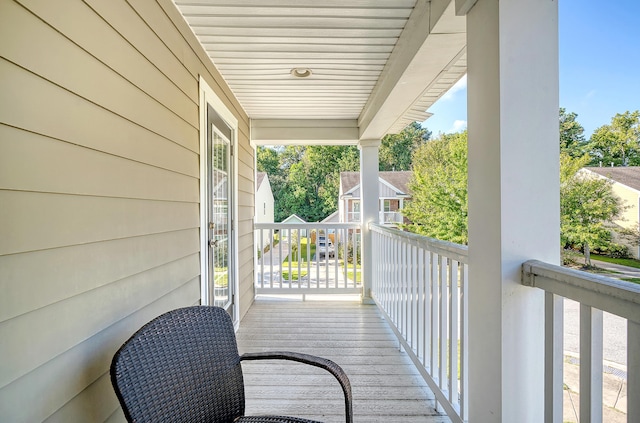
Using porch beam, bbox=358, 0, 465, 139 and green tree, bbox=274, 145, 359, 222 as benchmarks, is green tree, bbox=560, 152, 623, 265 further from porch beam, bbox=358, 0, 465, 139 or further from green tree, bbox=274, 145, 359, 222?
green tree, bbox=274, 145, 359, 222

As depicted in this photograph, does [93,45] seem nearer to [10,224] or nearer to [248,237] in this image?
[10,224]

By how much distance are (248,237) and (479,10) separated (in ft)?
11.5

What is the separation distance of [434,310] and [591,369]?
1117mm

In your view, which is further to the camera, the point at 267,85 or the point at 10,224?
the point at 267,85

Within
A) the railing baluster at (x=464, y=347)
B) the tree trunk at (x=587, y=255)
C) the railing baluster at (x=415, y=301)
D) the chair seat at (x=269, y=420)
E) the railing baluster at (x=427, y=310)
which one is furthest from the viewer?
the railing baluster at (x=415, y=301)

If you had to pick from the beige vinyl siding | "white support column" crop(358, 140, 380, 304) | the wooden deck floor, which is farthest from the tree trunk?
"white support column" crop(358, 140, 380, 304)

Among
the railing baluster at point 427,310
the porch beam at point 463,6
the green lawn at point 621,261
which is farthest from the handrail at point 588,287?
the porch beam at point 463,6

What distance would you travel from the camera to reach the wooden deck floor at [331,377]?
1992 millimetres

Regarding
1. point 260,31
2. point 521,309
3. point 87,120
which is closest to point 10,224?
point 87,120

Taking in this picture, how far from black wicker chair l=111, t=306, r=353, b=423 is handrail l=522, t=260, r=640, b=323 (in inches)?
30.9

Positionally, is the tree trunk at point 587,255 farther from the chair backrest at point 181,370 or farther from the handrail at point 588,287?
the chair backrest at point 181,370

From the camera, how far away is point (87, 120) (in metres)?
1.13

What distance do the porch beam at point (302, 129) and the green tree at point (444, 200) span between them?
6.12 metres

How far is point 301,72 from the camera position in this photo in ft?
9.34
